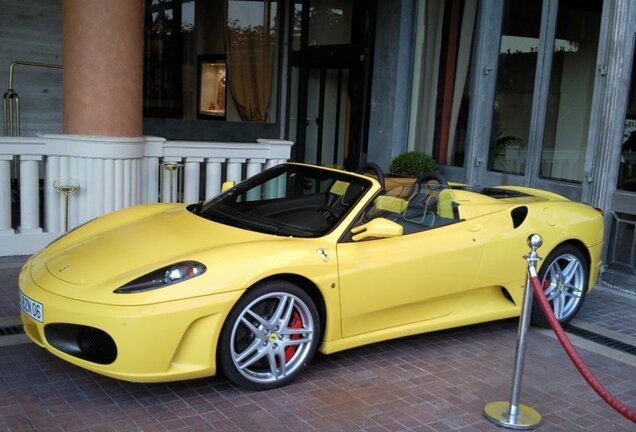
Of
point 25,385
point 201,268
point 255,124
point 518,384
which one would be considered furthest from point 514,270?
point 255,124

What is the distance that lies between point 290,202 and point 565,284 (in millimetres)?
2455

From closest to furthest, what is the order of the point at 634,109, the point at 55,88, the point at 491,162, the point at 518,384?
the point at 518,384, the point at 634,109, the point at 491,162, the point at 55,88

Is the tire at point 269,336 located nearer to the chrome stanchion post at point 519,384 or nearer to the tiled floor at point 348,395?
the tiled floor at point 348,395

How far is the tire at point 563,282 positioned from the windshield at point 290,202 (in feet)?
6.18

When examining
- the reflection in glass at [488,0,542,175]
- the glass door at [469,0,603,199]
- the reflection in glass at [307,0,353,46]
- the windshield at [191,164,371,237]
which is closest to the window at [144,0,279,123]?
the reflection in glass at [307,0,353,46]

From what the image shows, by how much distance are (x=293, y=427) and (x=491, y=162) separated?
6242 millimetres

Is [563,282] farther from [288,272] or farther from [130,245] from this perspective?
[130,245]

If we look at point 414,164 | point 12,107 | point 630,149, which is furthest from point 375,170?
point 12,107

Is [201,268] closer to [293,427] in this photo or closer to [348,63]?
[293,427]

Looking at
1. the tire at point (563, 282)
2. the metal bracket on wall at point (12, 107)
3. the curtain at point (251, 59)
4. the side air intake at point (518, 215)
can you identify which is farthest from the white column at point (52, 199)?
the curtain at point (251, 59)

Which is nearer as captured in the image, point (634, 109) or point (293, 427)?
point (293, 427)

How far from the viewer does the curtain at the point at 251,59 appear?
12.9m

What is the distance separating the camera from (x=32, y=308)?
3.99 metres

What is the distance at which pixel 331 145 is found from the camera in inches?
509
